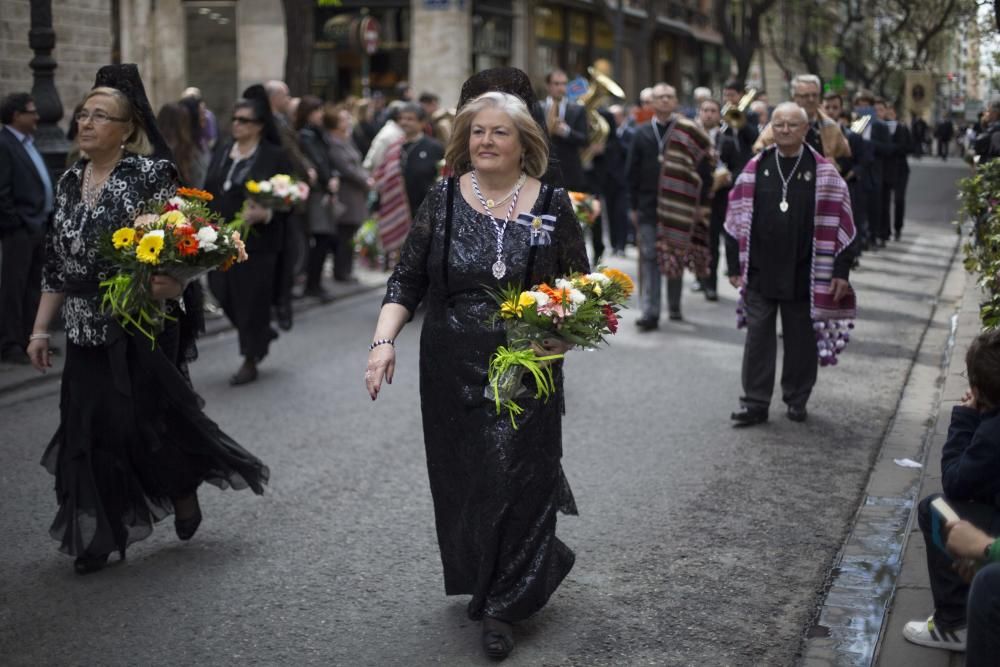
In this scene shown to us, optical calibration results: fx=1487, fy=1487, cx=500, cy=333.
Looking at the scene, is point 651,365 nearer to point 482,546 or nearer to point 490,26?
point 482,546

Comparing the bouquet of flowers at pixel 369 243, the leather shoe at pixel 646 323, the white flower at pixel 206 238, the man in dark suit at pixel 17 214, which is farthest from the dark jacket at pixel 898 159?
the white flower at pixel 206 238

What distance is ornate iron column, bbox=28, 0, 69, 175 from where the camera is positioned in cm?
1272

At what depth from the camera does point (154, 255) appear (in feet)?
19.5

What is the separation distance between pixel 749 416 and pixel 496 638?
435cm

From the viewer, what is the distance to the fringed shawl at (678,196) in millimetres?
13258

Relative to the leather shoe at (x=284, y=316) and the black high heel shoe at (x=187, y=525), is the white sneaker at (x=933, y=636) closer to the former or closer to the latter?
the black high heel shoe at (x=187, y=525)

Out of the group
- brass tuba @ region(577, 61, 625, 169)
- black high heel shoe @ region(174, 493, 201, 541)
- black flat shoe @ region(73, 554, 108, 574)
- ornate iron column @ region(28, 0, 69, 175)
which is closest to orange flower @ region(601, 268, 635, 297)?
black high heel shoe @ region(174, 493, 201, 541)

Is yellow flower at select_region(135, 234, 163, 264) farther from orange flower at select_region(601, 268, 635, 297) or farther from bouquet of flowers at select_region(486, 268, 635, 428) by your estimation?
orange flower at select_region(601, 268, 635, 297)

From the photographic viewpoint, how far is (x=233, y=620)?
5.59 metres

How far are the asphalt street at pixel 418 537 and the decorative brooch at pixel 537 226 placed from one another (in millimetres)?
1429

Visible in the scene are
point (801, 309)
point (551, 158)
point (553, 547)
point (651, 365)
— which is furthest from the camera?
point (651, 365)

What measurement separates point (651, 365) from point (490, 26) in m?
28.9

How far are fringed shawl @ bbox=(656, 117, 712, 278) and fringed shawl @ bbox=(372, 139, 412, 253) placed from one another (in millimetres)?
2859

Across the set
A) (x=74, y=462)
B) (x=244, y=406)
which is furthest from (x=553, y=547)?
(x=244, y=406)
